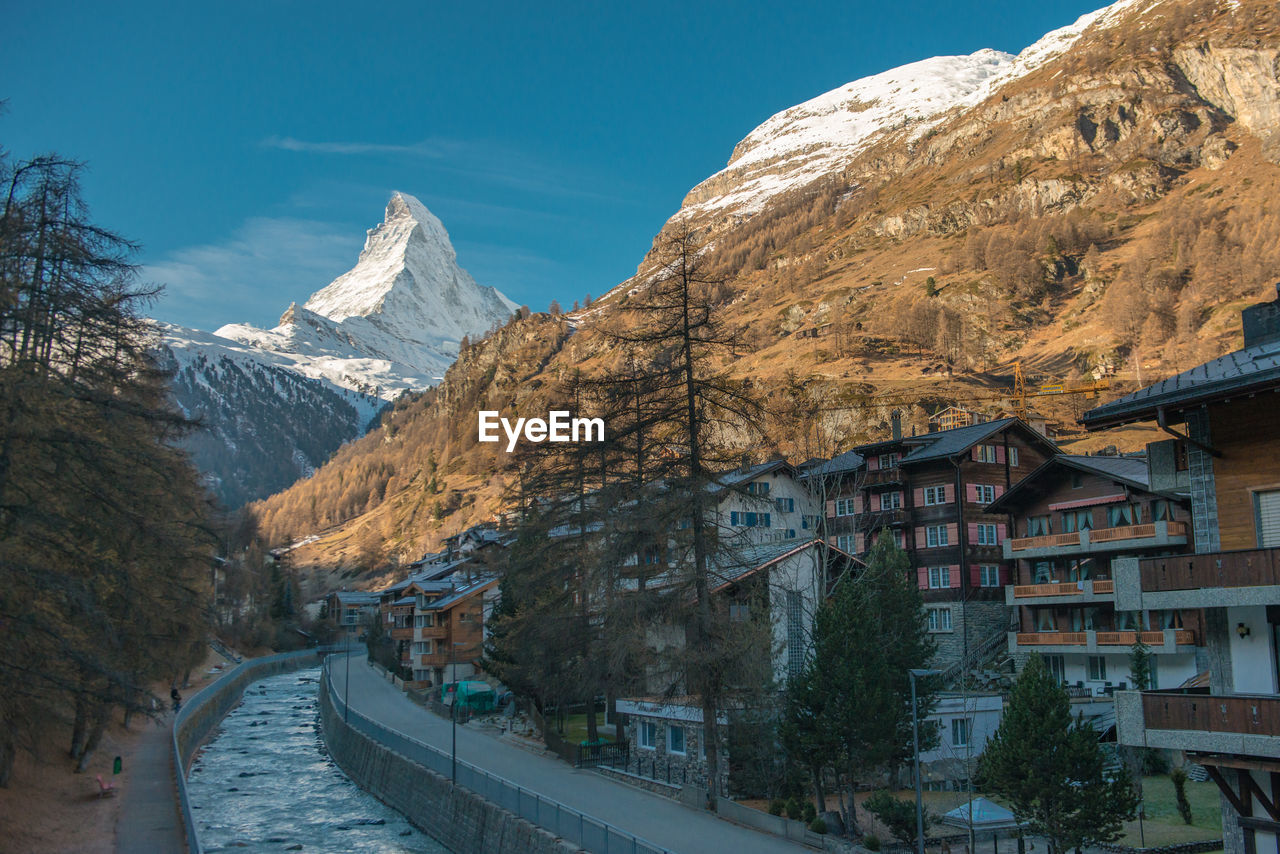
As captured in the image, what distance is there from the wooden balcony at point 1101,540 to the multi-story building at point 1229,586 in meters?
24.6

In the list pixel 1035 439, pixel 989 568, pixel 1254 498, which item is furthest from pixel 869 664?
pixel 1035 439

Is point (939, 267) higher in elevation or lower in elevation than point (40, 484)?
higher

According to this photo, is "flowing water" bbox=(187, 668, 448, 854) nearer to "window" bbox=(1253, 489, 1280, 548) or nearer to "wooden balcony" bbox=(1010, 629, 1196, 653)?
"wooden balcony" bbox=(1010, 629, 1196, 653)

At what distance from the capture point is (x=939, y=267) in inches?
6826

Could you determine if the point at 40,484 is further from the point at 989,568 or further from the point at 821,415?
the point at 821,415

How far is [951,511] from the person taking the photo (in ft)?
176

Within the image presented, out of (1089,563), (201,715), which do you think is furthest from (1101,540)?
(201,715)

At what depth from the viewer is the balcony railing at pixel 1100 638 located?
38438 mm

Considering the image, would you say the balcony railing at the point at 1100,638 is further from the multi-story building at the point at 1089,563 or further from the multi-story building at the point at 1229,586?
the multi-story building at the point at 1229,586

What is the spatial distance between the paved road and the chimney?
57.5 ft

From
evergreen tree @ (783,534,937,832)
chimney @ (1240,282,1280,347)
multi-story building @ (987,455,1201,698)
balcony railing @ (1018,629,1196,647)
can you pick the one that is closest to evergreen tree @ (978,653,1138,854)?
evergreen tree @ (783,534,937,832)

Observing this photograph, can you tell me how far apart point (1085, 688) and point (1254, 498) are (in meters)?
30.0

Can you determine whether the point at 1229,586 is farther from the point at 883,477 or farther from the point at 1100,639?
the point at 883,477

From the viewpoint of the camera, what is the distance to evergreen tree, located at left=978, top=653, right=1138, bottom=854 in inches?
905
